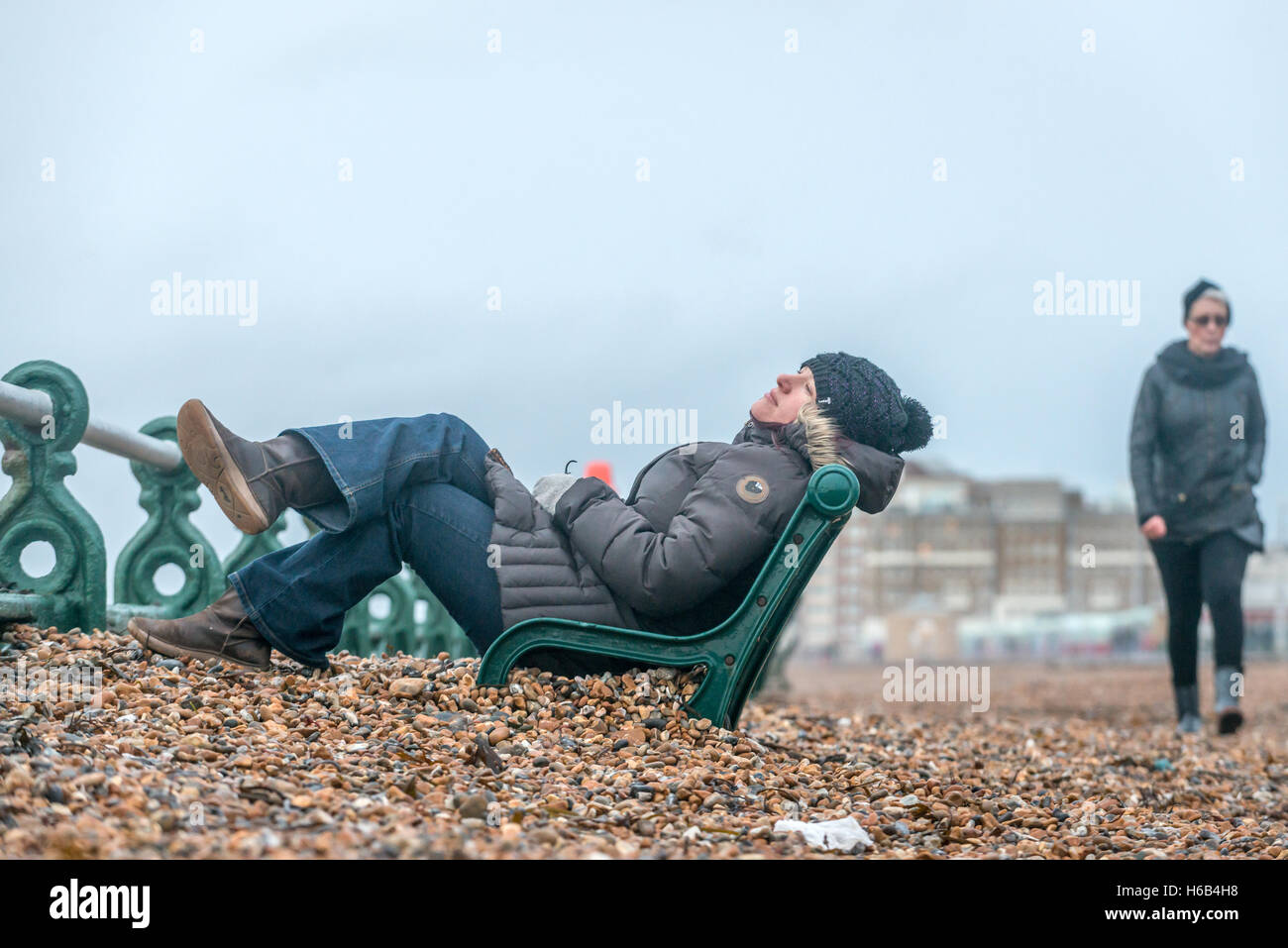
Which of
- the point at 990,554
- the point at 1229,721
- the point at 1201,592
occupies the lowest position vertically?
the point at 990,554

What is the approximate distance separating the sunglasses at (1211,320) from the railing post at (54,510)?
587 cm

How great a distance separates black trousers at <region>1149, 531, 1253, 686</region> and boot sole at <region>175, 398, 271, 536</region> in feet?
18.1

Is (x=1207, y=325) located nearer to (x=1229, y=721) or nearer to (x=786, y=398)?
(x=1229, y=721)

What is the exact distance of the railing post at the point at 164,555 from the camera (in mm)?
6086

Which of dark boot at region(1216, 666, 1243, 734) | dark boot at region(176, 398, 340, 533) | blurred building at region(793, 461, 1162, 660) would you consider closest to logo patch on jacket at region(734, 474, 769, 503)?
dark boot at region(176, 398, 340, 533)

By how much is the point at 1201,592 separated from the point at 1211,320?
1.52 m

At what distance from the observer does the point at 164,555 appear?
6.12 meters

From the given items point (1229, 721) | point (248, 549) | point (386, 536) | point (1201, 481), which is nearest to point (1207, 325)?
point (1201, 481)

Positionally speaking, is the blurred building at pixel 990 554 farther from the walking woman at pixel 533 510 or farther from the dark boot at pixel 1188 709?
the walking woman at pixel 533 510

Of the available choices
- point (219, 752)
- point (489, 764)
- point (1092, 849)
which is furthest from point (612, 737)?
point (1092, 849)

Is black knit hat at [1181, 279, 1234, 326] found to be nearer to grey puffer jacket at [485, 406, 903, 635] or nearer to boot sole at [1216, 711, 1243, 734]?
boot sole at [1216, 711, 1243, 734]

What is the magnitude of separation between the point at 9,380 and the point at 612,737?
268 cm

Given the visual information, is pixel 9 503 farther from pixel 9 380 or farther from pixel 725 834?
pixel 725 834

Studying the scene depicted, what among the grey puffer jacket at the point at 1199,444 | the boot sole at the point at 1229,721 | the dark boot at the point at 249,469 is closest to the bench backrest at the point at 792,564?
the dark boot at the point at 249,469
